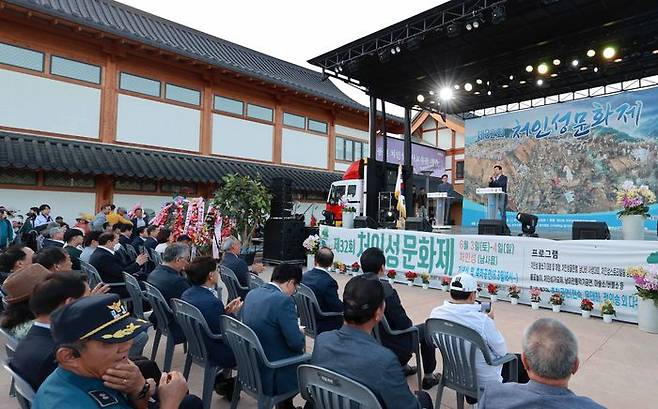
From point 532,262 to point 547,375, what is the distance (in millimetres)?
5620

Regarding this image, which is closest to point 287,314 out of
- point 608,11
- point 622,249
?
point 622,249

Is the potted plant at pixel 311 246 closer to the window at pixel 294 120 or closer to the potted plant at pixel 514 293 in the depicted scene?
the potted plant at pixel 514 293

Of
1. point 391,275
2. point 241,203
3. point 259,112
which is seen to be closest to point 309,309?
point 391,275

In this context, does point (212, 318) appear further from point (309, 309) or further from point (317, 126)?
point (317, 126)

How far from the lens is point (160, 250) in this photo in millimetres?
6219

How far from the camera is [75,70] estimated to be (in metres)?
10.5

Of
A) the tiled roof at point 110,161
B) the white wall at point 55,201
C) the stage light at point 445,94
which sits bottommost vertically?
the white wall at point 55,201

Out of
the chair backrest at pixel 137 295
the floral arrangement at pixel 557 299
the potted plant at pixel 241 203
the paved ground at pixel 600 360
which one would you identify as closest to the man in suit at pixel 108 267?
the chair backrest at pixel 137 295

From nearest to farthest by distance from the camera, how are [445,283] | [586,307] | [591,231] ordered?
1. [586,307]
2. [591,231]
3. [445,283]

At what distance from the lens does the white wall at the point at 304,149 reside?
1586 centimetres

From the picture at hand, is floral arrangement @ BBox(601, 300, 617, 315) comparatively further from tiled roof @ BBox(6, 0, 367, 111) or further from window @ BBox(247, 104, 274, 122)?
window @ BBox(247, 104, 274, 122)

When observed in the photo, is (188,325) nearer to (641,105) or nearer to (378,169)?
(378,169)

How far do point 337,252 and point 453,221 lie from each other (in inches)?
560

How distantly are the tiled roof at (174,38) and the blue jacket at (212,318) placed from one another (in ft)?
32.1
